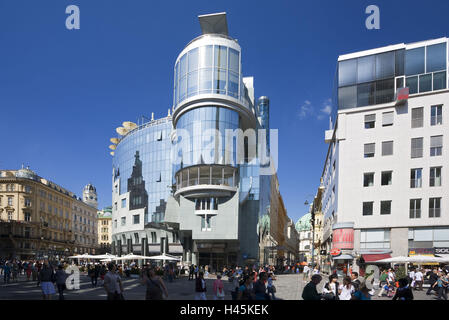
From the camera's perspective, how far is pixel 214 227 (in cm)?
5047

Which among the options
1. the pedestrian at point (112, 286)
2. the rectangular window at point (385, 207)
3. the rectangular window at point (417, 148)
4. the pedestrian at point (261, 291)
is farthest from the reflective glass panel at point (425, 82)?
the pedestrian at point (112, 286)

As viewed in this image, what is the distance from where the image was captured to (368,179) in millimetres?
40625

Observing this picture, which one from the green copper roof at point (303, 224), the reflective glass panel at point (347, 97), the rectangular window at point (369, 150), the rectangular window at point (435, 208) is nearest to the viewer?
the rectangular window at point (435, 208)

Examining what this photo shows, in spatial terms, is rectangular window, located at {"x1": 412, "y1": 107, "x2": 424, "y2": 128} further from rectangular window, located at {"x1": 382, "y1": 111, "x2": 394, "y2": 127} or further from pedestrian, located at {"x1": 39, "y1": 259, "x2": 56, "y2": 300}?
pedestrian, located at {"x1": 39, "y1": 259, "x2": 56, "y2": 300}

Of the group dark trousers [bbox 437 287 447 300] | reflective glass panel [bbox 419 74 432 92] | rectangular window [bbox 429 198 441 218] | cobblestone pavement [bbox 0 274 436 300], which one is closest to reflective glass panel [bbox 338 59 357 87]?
reflective glass panel [bbox 419 74 432 92]

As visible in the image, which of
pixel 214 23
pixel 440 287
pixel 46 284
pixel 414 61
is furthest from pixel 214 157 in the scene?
pixel 46 284

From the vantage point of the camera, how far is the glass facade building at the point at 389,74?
3962 cm

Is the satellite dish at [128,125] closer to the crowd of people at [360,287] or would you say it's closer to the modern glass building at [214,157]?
the modern glass building at [214,157]

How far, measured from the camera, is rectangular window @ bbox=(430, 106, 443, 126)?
3836cm

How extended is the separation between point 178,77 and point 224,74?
7.62m

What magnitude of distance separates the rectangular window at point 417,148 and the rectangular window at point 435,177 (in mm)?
2009

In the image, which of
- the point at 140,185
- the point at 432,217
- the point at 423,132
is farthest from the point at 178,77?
the point at 432,217

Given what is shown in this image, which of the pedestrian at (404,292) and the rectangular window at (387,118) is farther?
the rectangular window at (387,118)
